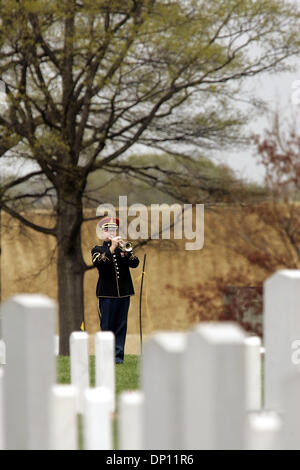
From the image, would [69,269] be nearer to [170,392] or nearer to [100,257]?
[100,257]

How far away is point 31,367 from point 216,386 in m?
0.70

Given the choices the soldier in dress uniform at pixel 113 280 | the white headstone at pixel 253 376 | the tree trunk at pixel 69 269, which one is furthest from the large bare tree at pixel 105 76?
the white headstone at pixel 253 376

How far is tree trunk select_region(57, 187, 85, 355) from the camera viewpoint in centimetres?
1133

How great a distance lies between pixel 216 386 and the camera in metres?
2.08

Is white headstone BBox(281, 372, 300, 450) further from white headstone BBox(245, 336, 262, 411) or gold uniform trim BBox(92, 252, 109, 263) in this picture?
Result: gold uniform trim BBox(92, 252, 109, 263)

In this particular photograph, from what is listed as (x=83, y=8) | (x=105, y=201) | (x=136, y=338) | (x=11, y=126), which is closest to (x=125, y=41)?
(x=83, y=8)

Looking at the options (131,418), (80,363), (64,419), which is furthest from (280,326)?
(80,363)

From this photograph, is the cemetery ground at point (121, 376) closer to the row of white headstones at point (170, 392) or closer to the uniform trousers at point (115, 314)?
the uniform trousers at point (115, 314)

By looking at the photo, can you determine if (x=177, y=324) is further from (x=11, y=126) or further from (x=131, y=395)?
(x=131, y=395)

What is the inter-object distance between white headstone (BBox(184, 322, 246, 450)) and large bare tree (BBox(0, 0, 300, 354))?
26.3 ft

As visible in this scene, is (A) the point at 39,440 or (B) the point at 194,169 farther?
(B) the point at 194,169

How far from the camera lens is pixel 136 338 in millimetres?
15570

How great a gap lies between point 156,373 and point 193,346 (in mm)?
244

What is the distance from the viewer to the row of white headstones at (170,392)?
2.11 meters
